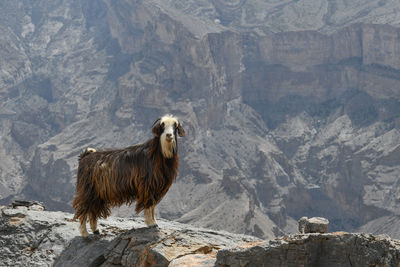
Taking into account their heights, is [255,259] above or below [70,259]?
above

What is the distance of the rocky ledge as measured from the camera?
13805 millimetres

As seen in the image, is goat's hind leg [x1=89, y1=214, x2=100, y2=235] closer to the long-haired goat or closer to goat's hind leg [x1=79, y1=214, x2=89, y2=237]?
the long-haired goat

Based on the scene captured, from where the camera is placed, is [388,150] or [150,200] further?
[388,150]

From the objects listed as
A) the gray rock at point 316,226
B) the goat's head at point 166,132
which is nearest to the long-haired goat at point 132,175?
the goat's head at point 166,132

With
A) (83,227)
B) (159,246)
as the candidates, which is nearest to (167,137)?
(159,246)

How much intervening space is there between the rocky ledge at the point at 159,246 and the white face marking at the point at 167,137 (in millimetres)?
2120

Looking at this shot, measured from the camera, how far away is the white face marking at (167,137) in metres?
17.8

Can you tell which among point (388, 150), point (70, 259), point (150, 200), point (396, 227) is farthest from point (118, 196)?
point (388, 150)

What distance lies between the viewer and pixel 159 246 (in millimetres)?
16891

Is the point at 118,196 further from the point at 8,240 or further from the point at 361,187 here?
the point at 361,187

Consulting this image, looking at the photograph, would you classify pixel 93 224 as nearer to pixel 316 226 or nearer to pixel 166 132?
pixel 166 132

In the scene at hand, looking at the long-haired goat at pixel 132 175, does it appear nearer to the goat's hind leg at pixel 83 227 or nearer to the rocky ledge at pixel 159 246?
the goat's hind leg at pixel 83 227

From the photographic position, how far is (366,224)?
183125 mm

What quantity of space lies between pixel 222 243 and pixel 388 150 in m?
184
